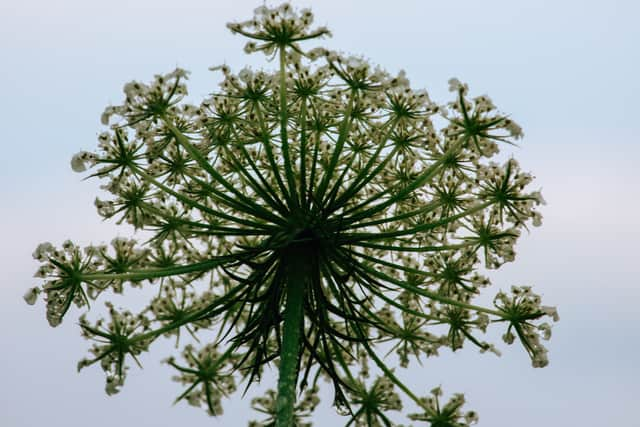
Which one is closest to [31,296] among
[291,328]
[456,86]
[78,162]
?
[78,162]

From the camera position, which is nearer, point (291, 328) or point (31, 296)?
point (291, 328)

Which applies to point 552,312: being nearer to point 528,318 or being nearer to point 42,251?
point 528,318

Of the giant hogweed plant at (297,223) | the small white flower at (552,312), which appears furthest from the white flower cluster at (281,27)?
the small white flower at (552,312)

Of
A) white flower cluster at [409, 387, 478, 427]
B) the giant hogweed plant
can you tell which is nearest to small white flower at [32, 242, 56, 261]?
the giant hogweed plant

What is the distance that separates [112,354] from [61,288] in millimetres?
1396

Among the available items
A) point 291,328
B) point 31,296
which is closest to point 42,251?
point 31,296

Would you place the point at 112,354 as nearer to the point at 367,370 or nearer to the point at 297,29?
the point at 367,370

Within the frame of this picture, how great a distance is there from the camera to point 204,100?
1322 cm

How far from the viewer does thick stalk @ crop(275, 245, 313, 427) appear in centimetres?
1169

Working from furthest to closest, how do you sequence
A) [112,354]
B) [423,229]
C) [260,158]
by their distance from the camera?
[260,158], [112,354], [423,229]

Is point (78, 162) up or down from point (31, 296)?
up

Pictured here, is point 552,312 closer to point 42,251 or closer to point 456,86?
point 456,86

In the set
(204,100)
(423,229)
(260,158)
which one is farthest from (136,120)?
(423,229)

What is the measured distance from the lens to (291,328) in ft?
39.4
